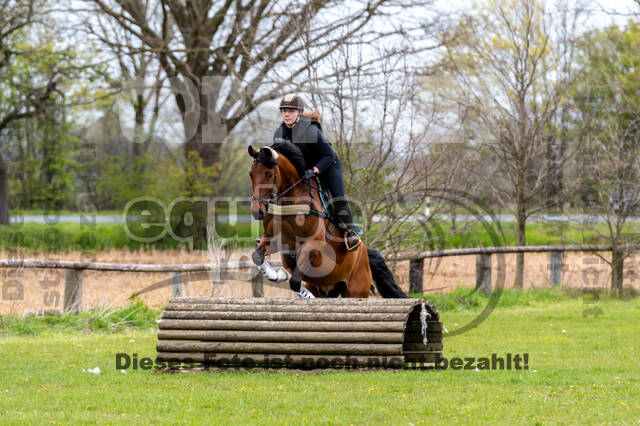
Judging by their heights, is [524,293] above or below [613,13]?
below

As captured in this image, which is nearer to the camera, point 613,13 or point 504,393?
→ point 504,393

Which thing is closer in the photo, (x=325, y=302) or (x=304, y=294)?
(x=325, y=302)

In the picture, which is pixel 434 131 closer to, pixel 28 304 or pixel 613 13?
pixel 613 13

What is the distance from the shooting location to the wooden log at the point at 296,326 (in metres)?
7.12

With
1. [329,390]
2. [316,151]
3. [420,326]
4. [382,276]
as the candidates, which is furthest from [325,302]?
[382,276]

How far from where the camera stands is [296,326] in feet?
23.6

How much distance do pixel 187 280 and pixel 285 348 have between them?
6.07 metres

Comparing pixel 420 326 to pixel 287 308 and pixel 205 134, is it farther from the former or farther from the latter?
pixel 205 134

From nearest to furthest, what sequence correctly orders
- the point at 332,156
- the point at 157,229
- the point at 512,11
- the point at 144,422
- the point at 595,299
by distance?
the point at 144,422 → the point at 332,156 → the point at 595,299 → the point at 512,11 → the point at 157,229

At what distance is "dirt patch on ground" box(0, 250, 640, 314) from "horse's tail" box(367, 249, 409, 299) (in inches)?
165

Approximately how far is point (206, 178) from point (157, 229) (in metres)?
2.17

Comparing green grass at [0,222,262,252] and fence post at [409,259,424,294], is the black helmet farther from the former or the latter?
green grass at [0,222,262,252]

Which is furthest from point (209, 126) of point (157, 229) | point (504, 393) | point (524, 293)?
point (504, 393)

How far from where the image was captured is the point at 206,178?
22234mm
